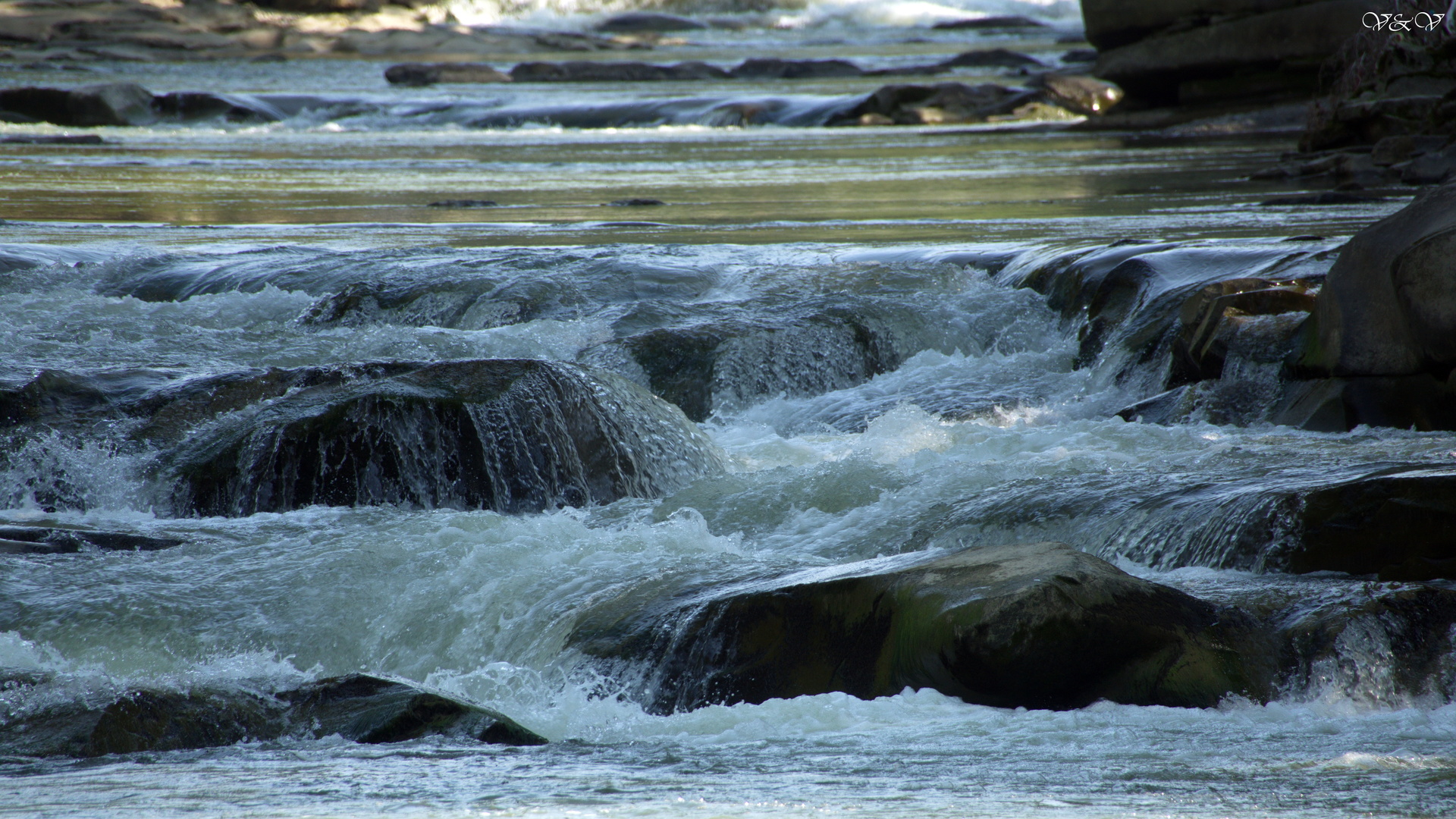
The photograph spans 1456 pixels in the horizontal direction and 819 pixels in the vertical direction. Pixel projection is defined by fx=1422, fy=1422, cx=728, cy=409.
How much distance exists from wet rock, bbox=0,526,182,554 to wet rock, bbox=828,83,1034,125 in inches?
943

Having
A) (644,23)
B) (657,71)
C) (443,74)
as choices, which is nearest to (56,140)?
(443,74)

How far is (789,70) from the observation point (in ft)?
129

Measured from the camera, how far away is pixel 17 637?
431 centimetres

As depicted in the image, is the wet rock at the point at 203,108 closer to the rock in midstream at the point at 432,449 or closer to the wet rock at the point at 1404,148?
the wet rock at the point at 1404,148

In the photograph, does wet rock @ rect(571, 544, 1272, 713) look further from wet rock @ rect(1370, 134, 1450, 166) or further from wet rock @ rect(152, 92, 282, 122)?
wet rock @ rect(152, 92, 282, 122)

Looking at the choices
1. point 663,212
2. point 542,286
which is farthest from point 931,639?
point 663,212

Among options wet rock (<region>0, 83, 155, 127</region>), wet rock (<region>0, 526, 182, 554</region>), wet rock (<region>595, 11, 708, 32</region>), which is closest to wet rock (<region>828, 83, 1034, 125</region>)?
wet rock (<region>0, 83, 155, 127</region>)

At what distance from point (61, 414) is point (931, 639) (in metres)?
4.39

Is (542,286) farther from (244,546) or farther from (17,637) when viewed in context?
(17,637)

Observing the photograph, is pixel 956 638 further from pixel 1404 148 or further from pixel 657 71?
pixel 657 71

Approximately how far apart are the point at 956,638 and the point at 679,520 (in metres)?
2.17

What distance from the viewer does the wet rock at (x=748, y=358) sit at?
8609 millimetres

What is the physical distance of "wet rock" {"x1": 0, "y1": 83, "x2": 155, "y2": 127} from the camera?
27.8m

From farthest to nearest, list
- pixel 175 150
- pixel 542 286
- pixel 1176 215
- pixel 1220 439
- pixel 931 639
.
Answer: pixel 175 150 → pixel 1176 215 → pixel 542 286 → pixel 1220 439 → pixel 931 639
